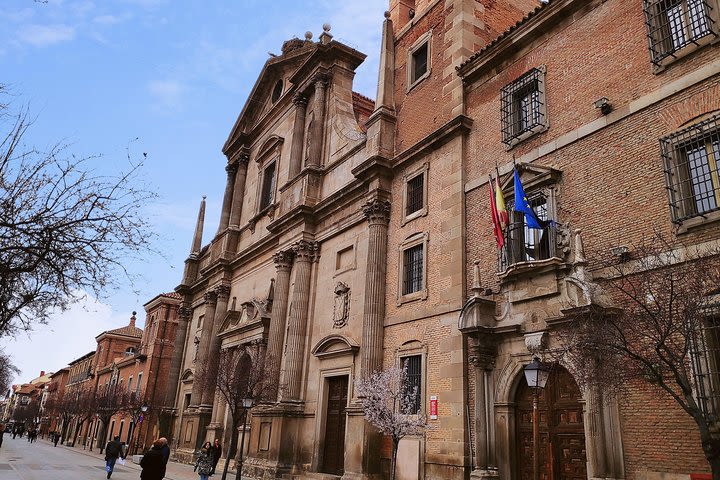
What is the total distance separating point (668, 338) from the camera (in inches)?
379

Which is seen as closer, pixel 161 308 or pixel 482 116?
pixel 482 116

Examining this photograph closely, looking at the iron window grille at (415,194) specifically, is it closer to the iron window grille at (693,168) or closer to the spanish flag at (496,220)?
the spanish flag at (496,220)

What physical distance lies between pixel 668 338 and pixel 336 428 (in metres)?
13.3

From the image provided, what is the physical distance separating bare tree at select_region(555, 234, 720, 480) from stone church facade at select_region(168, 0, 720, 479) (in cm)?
87

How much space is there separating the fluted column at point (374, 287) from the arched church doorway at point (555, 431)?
5.61m

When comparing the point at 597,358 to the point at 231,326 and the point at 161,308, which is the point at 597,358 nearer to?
the point at 231,326

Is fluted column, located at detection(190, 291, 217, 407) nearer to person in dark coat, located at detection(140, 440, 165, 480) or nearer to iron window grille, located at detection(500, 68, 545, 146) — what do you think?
person in dark coat, located at detection(140, 440, 165, 480)

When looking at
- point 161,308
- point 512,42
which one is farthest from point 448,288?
point 161,308

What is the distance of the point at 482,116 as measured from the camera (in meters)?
17.6

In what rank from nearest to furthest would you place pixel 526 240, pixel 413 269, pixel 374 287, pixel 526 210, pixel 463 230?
pixel 526 210 → pixel 526 240 → pixel 463 230 → pixel 413 269 → pixel 374 287

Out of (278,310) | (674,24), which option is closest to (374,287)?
(278,310)

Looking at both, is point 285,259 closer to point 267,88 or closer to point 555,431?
point 267,88

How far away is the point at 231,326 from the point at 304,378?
8.85 metres

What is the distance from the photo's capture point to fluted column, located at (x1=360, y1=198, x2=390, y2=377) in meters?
18.8
